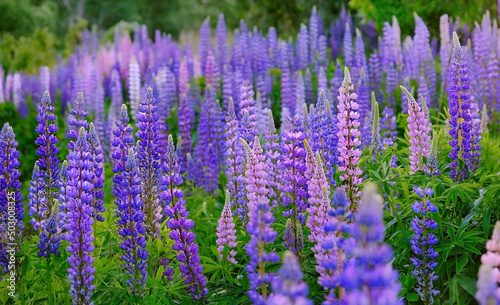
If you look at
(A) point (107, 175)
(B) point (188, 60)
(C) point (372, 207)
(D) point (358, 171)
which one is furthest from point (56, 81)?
(C) point (372, 207)

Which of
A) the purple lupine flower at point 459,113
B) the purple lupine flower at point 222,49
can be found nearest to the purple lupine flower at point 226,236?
the purple lupine flower at point 459,113

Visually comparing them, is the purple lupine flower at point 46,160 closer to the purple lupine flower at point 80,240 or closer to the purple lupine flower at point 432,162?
the purple lupine flower at point 80,240

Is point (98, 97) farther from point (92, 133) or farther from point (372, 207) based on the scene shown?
point (372, 207)

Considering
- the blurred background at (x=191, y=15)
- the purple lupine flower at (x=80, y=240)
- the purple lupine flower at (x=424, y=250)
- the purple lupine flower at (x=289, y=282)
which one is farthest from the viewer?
the blurred background at (x=191, y=15)

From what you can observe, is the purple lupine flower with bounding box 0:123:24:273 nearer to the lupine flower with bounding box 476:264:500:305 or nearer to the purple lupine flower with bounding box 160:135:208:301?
the purple lupine flower with bounding box 160:135:208:301

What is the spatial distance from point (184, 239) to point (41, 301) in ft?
3.38

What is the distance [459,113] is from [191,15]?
2876cm

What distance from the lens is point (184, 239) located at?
333cm

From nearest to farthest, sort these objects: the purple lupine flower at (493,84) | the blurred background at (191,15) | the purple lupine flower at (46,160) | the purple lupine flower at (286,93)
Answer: the purple lupine flower at (46,160), the purple lupine flower at (493,84), the purple lupine flower at (286,93), the blurred background at (191,15)

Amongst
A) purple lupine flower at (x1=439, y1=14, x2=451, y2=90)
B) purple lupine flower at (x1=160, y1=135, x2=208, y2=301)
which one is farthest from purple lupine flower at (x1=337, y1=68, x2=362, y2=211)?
purple lupine flower at (x1=439, y1=14, x2=451, y2=90)

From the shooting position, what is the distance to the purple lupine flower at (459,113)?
391 centimetres

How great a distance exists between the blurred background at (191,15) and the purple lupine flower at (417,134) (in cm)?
583

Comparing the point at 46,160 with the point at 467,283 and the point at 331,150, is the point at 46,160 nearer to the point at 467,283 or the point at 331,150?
the point at 331,150

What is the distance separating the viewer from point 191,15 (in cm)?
3139
